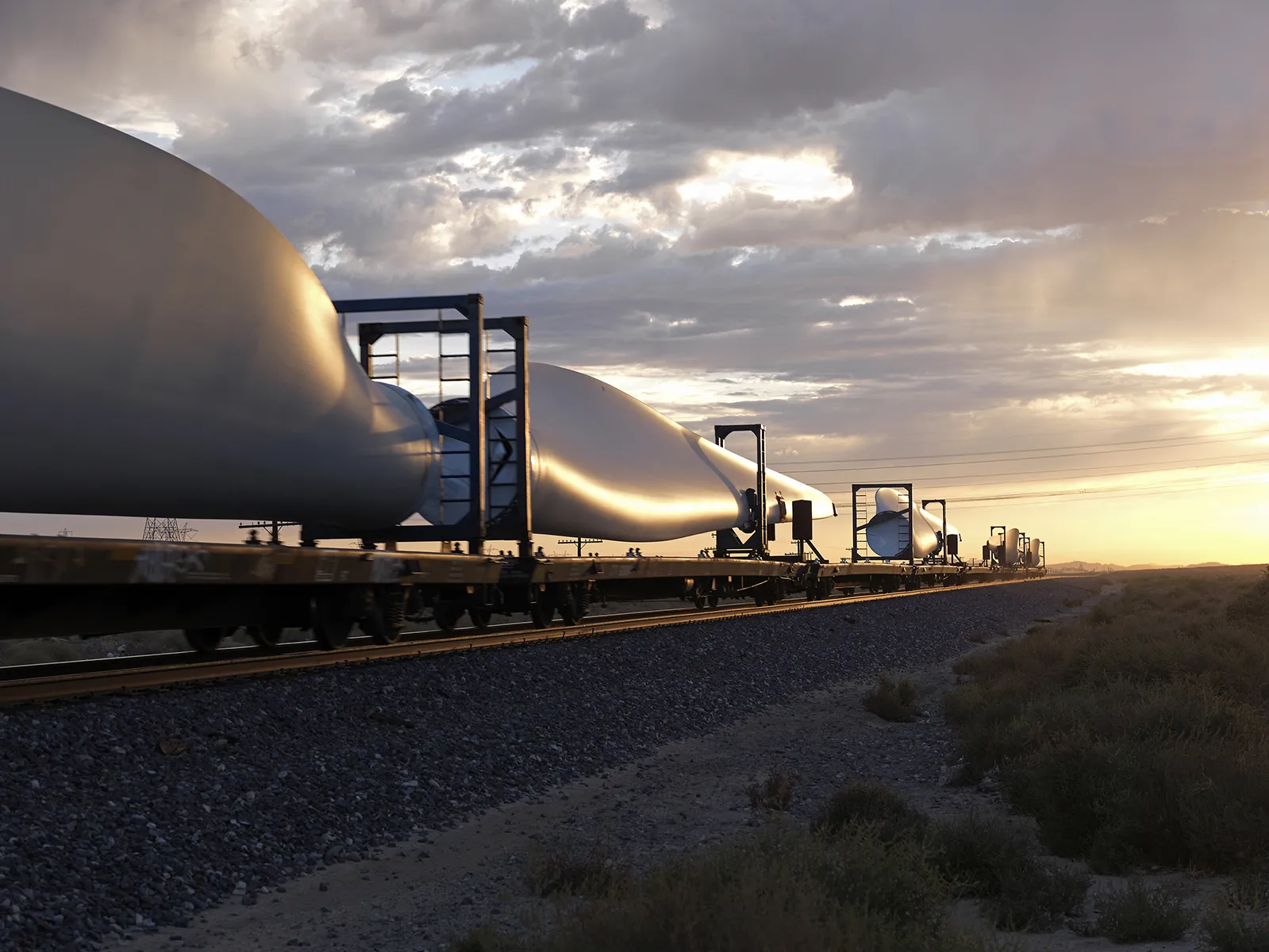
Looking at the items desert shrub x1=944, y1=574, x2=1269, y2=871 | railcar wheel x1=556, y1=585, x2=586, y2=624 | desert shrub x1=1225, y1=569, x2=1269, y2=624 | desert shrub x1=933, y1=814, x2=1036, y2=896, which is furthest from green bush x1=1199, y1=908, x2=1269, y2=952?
desert shrub x1=1225, y1=569, x2=1269, y2=624

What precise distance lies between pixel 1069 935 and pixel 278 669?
324 inches

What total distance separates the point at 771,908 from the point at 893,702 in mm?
12793

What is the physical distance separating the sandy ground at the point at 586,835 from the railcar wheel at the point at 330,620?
4266 mm

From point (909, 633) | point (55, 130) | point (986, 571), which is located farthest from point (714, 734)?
point (986, 571)

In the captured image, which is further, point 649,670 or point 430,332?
point 430,332

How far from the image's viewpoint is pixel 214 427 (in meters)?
11.9

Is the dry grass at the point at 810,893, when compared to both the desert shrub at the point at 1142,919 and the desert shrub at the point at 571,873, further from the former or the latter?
the desert shrub at the point at 1142,919

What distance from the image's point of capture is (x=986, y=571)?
85.1 metres

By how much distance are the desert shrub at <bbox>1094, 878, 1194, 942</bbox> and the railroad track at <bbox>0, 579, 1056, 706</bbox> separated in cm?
818

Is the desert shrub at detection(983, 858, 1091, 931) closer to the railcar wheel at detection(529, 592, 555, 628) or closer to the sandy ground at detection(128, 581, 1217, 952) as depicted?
the sandy ground at detection(128, 581, 1217, 952)

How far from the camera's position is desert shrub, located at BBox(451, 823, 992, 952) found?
16.9 feet

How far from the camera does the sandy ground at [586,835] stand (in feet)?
23.3

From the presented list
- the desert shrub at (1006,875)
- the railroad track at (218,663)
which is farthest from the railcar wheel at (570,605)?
the desert shrub at (1006,875)

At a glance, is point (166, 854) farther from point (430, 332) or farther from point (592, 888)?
point (430, 332)
